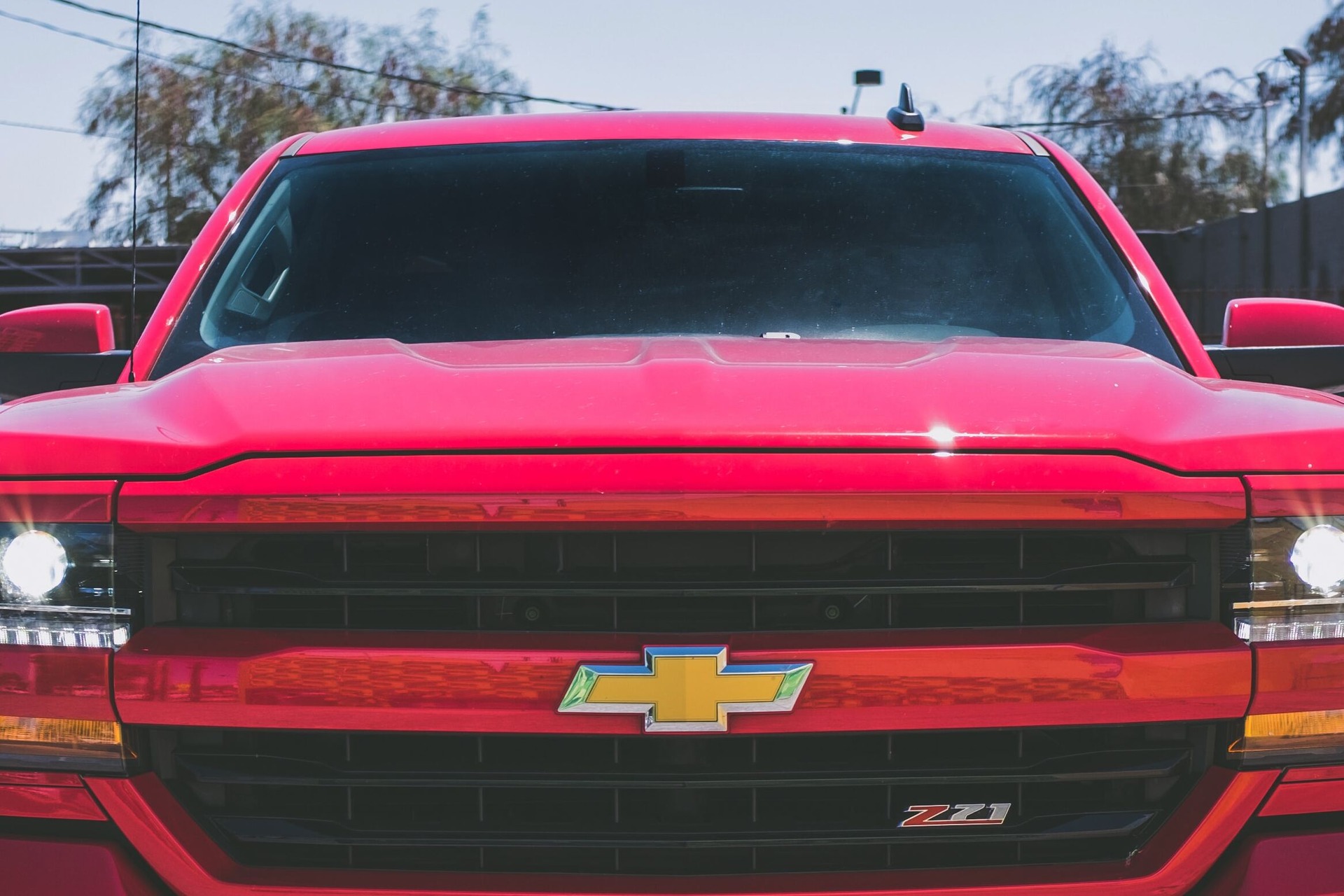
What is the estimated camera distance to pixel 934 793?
193 cm

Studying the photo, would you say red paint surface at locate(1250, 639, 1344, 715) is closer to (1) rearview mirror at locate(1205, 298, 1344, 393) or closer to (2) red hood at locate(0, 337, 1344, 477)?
(2) red hood at locate(0, 337, 1344, 477)

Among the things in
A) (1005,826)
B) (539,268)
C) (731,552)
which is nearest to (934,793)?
(1005,826)

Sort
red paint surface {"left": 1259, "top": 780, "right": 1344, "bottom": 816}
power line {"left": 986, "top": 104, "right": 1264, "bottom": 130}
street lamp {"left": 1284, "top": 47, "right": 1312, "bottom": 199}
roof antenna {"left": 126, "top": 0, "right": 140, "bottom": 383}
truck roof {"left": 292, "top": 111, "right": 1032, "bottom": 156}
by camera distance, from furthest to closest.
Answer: power line {"left": 986, "top": 104, "right": 1264, "bottom": 130}, street lamp {"left": 1284, "top": 47, "right": 1312, "bottom": 199}, truck roof {"left": 292, "top": 111, "right": 1032, "bottom": 156}, roof antenna {"left": 126, "top": 0, "right": 140, "bottom": 383}, red paint surface {"left": 1259, "top": 780, "right": 1344, "bottom": 816}

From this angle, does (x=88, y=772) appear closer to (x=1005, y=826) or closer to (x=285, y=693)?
(x=285, y=693)

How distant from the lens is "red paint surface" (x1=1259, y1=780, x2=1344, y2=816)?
6.33 ft

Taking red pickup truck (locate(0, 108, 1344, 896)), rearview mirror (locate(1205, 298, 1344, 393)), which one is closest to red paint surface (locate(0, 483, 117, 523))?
red pickup truck (locate(0, 108, 1344, 896))

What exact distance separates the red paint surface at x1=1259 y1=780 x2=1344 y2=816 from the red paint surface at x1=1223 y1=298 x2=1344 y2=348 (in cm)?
140

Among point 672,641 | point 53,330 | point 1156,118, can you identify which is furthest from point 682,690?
point 1156,118

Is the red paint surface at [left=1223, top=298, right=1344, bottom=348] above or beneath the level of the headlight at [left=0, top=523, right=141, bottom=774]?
above

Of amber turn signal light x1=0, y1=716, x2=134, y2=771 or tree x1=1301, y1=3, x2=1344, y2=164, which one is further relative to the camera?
tree x1=1301, y1=3, x2=1344, y2=164

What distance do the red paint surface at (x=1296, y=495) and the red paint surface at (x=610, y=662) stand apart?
177mm

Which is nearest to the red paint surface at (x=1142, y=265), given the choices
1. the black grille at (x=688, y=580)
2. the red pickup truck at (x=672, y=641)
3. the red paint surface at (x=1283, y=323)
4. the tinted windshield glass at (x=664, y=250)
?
the tinted windshield glass at (x=664, y=250)

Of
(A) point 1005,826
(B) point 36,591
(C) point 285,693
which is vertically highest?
(B) point 36,591

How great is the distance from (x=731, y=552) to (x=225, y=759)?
68cm
